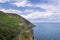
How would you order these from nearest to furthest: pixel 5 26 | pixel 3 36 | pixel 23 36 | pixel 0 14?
pixel 3 36 < pixel 5 26 < pixel 0 14 < pixel 23 36

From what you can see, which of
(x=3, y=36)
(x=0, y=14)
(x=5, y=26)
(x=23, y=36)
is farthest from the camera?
(x=23, y=36)

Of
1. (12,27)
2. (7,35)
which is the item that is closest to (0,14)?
(12,27)

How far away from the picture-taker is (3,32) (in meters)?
21.6

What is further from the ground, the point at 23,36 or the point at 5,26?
the point at 5,26

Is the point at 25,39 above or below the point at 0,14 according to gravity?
below

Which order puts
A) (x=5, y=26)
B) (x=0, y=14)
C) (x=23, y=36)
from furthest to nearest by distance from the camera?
(x=23, y=36), (x=0, y=14), (x=5, y=26)

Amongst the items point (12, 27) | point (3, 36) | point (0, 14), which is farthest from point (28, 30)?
point (3, 36)

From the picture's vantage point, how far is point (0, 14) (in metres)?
26.8

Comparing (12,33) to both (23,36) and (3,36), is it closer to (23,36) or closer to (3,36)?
(3,36)

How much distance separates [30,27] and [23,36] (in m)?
1.57

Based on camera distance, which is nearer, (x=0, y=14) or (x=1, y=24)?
(x=1, y=24)

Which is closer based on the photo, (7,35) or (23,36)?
(7,35)

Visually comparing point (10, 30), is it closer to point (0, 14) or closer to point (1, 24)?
point (1, 24)

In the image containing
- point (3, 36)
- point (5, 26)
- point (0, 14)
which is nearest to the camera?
point (3, 36)
